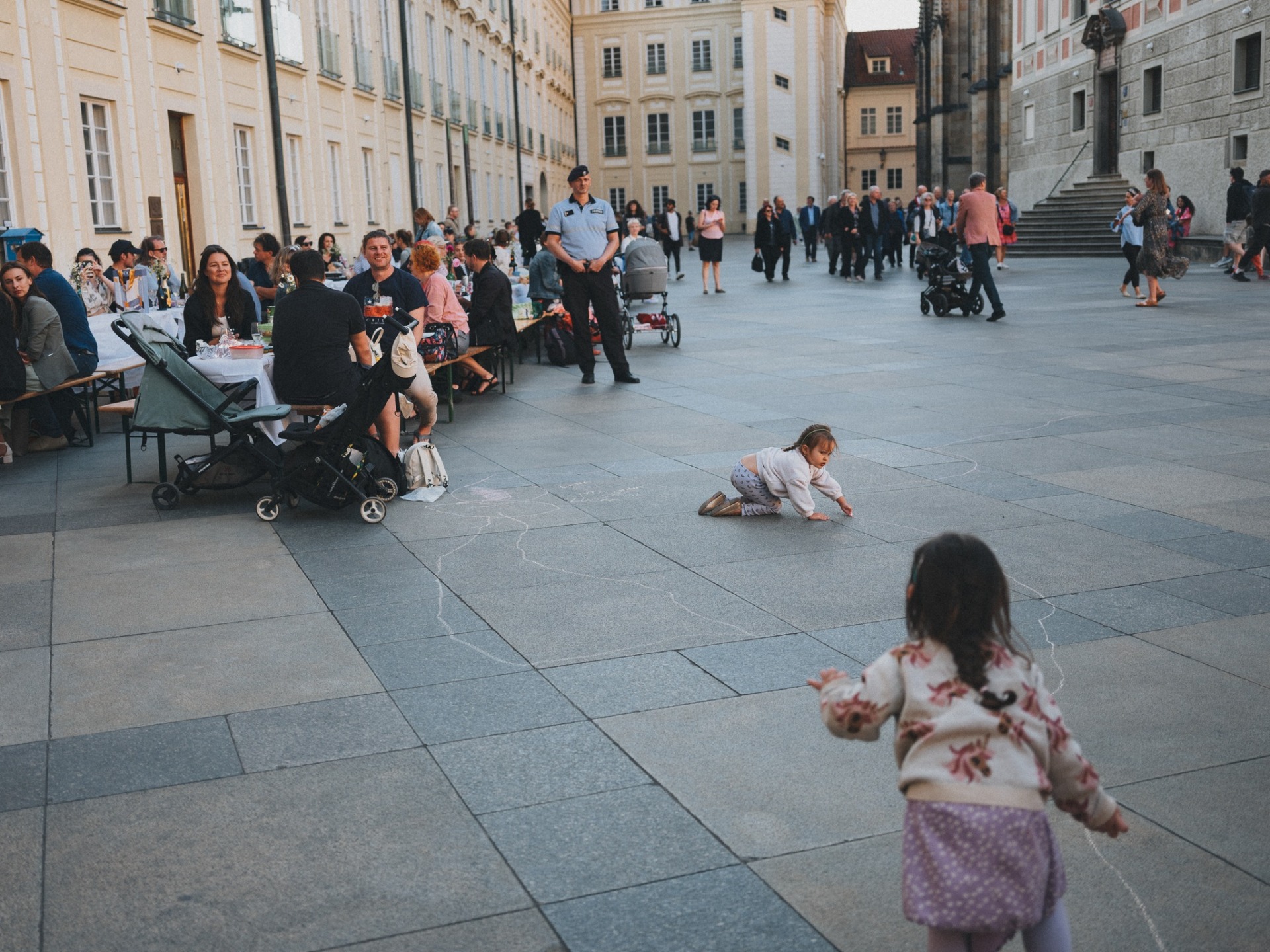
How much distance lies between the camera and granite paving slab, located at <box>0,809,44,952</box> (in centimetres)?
335

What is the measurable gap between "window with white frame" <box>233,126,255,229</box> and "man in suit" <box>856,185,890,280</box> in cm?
1264

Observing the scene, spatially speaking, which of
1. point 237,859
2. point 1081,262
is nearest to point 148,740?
point 237,859

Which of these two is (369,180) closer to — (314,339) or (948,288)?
(948,288)

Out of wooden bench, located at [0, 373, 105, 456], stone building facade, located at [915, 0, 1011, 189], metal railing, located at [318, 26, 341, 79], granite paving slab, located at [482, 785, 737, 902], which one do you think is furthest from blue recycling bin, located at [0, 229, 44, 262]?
stone building facade, located at [915, 0, 1011, 189]

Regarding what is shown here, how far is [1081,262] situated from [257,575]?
94.2 feet

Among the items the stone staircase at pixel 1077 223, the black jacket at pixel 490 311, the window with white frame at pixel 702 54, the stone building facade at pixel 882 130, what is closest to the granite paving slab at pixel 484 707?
the black jacket at pixel 490 311

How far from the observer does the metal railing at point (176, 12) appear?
1941 centimetres

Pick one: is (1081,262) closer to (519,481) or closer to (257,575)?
(519,481)

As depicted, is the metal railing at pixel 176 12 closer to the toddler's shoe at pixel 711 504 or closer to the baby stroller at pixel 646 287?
the baby stroller at pixel 646 287

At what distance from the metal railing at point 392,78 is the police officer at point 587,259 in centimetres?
1898

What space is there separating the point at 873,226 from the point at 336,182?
37.6 ft

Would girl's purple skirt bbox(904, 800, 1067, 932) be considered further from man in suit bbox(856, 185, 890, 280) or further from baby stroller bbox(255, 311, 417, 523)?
man in suit bbox(856, 185, 890, 280)

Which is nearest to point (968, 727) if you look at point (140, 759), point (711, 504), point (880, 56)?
point (140, 759)

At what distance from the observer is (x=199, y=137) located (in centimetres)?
2083
